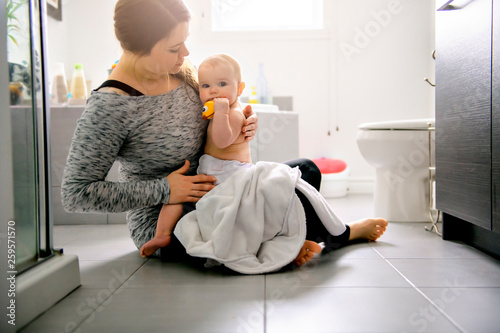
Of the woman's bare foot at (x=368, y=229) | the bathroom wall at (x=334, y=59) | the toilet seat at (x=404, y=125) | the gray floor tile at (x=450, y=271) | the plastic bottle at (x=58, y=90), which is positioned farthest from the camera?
the bathroom wall at (x=334, y=59)

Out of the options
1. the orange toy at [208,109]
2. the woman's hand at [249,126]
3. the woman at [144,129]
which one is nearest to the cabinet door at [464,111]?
the woman at [144,129]

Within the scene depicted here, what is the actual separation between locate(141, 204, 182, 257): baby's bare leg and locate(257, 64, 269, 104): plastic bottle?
6.48ft

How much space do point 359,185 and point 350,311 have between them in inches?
95.0

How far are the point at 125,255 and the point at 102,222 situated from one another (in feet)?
2.32

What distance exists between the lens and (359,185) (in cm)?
317

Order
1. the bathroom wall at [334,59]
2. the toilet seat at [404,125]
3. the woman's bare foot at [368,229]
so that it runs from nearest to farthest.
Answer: the woman's bare foot at [368,229], the toilet seat at [404,125], the bathroom wall at [334,59]

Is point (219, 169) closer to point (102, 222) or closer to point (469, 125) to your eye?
point (469, 125)

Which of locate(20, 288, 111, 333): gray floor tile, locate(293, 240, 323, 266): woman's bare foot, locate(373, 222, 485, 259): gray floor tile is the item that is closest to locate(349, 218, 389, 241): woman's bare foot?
locate(373, 222, 485, 259): gray floor tile

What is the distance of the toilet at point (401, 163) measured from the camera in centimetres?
185

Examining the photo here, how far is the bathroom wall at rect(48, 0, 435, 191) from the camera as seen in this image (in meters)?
3.07

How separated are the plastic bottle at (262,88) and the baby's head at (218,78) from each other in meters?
1.87

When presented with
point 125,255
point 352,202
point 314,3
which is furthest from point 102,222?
point 314,3

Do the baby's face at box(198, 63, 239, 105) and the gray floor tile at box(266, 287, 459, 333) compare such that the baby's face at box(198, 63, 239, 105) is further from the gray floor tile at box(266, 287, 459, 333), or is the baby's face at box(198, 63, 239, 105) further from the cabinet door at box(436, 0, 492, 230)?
the cabinet door at box(436, 0, 492, 230)

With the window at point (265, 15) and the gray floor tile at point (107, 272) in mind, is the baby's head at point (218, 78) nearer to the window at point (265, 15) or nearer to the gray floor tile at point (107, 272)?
the gray floor tile at point (107, 272)
